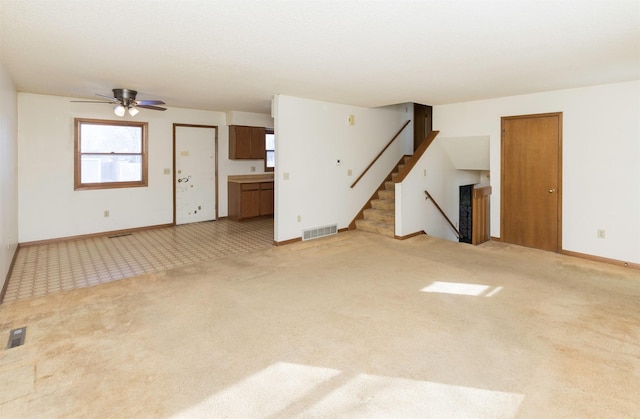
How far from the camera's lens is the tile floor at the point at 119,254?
4078mm

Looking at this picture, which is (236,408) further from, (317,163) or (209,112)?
(209,112)

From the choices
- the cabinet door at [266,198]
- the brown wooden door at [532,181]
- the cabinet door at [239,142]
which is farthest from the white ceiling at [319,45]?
the cabinet door at [266,198]

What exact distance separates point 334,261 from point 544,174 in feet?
11.2

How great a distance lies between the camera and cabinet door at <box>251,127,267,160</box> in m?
8.08

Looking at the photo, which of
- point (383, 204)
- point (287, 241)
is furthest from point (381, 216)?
point (287, 241)

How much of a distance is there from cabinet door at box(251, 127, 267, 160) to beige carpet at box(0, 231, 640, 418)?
14.1ft

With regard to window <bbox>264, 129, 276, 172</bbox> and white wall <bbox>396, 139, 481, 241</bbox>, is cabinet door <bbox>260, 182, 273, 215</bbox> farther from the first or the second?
white wall <bbox>396, 139, 481, 241</bbox>

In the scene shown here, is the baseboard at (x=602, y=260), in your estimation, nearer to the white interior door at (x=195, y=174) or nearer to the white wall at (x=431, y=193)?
the white wall at (x=431, y=193)

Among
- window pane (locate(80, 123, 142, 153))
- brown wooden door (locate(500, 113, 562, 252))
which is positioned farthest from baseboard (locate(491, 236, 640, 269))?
window pane (locate(80, 123, 142, 153))

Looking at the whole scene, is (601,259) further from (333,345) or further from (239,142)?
(239,142)

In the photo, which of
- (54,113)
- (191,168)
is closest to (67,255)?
(54,113)

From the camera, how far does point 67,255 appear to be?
514cm

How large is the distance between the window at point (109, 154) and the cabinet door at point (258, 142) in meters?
2.24

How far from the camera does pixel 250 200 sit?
792 cm
